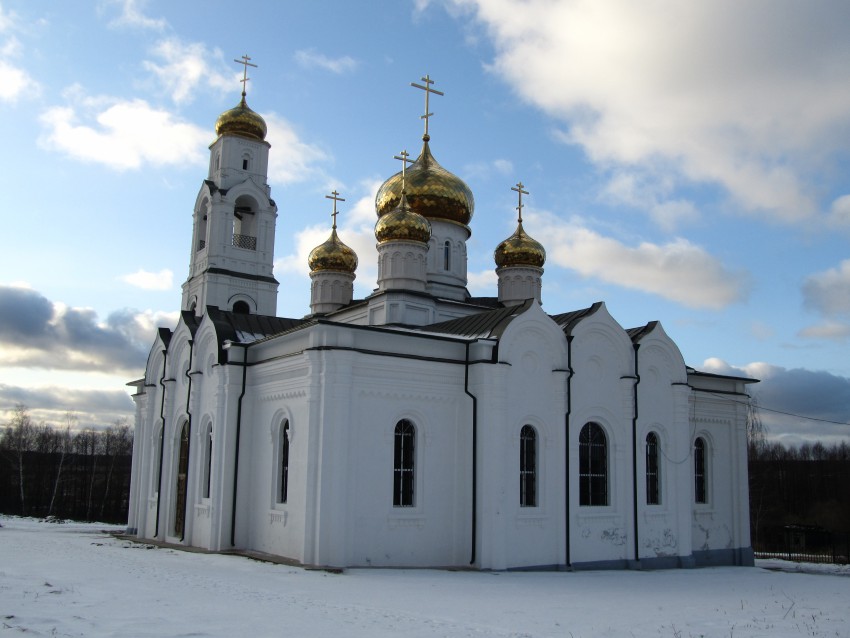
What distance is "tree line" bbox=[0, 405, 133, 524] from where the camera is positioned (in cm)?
4450

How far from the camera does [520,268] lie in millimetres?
23859

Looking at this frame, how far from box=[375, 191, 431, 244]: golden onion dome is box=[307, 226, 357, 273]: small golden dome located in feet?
14.4

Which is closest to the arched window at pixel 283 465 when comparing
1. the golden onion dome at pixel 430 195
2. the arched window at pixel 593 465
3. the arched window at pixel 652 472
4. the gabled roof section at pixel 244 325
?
the gabled roof section at pixel 244 325

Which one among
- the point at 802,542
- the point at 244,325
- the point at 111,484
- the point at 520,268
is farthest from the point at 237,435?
the point at 111,484

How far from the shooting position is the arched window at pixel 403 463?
1460 centimetres

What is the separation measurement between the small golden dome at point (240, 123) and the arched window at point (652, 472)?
13.9m

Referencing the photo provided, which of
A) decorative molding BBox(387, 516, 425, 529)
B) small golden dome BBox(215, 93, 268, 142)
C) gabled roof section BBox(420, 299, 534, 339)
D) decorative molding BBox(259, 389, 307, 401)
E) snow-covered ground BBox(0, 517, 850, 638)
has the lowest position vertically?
snow-covered ground BBox(0, 517, 850, 638)

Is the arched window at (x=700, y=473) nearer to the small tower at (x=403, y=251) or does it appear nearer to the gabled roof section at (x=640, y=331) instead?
the gabled roof section at (x=640, y=331)

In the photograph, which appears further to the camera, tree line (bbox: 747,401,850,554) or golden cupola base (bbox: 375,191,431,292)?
tree line (bbox: 747,401,850,554)

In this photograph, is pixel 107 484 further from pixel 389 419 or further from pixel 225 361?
pixel 389 419

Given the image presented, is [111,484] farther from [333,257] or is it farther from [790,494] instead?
[790,494]

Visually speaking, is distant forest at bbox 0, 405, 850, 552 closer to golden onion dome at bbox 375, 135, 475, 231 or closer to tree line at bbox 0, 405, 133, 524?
tree line at bbox 0, 405, 133, 524

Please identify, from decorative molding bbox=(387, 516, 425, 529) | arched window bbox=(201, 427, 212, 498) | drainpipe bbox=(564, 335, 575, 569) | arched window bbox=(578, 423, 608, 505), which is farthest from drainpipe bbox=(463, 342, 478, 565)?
arched window bbox=(201, 427, 212, 498)

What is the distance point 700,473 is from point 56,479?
1547 inches
